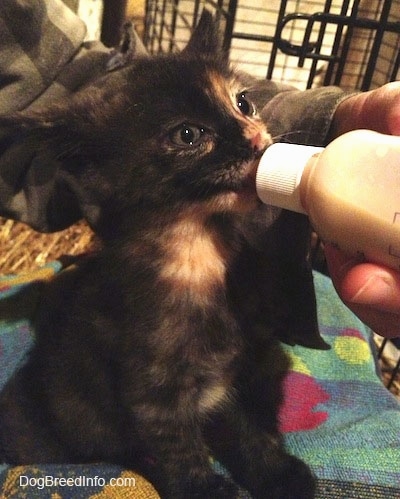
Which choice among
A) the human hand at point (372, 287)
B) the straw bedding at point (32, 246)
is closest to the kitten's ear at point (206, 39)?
the human hand at point (372, 287)

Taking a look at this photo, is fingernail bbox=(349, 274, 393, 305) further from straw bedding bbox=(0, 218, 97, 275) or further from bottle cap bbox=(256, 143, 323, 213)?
straw bedding bbox=(0, 218, 97, 275)

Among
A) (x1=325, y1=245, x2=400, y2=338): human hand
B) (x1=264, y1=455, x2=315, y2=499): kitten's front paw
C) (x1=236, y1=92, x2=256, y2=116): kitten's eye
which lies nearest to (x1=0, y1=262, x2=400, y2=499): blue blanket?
(x1=264, y1=455, x2=315, y2=499): kitten's front paw

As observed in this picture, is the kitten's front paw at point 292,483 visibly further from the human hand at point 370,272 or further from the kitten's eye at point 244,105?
the kitten's eye at point 244,105

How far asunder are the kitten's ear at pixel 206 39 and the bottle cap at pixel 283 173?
29cm

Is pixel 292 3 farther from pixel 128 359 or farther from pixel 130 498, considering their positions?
pixel 130 498

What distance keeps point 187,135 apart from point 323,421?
50 centimetres

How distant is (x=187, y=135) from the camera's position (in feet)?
2.03

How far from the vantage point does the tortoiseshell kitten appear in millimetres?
635

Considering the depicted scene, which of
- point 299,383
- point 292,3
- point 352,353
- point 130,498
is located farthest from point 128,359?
point 292,3

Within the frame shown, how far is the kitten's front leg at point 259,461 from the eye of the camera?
71 cm

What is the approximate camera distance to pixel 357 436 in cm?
80

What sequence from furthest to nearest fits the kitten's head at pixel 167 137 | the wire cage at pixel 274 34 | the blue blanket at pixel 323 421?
the wire cage at pixel 274 34 → the blue blanket at pixel 323 421 → the kitten's head at pixel 167 137

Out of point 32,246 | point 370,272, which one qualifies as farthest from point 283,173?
point 32,246

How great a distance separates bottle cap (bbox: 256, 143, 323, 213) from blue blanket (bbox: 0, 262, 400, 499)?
42cm
